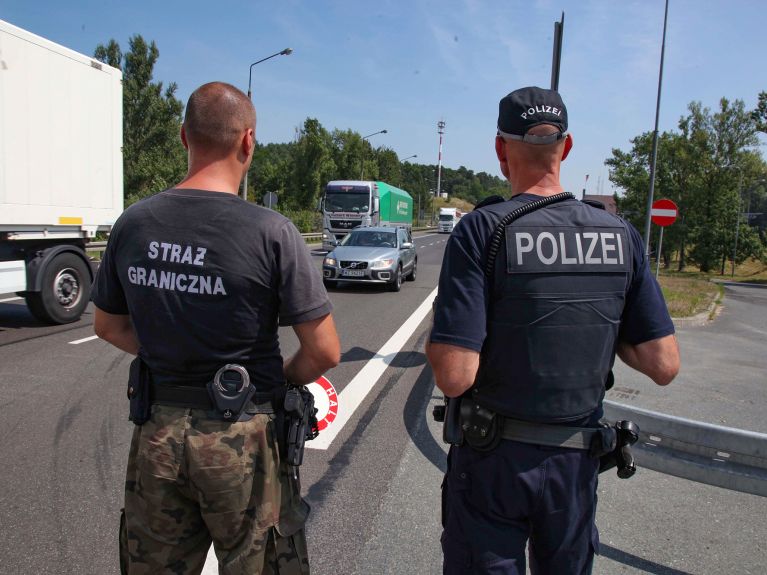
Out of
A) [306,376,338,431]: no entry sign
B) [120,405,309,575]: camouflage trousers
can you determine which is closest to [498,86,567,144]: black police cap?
[120,405,309,575]: camouflage trousers

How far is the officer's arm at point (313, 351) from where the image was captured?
199cm

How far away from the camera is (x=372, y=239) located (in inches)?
624

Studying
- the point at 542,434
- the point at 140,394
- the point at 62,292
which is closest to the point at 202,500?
the point at 140,394

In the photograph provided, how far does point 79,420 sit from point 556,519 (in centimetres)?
432

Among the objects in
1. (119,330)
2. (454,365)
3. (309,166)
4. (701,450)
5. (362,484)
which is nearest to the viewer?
(454,365)

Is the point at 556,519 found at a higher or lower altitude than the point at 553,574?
higher

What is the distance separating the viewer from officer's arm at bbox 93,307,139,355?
2.15 m

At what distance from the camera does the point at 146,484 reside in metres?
1.86

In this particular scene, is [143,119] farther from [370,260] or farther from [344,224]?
[370,260]

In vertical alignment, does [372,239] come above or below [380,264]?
above

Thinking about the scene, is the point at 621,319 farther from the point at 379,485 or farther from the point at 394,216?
the point at 394,216

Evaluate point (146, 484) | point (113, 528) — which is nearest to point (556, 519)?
point (146, 484)

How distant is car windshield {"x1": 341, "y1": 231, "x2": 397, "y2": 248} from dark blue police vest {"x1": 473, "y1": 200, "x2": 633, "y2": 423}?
1356 centimetres

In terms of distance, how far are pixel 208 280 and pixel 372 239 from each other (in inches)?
554
